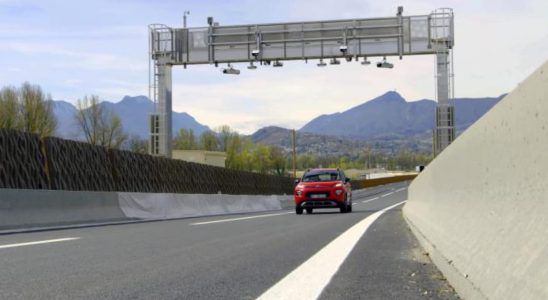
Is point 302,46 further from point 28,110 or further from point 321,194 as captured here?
point 28,110

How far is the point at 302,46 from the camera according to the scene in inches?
1446

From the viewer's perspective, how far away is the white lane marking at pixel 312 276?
5.88 m

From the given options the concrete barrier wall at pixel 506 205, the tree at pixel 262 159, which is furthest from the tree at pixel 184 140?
the concrete barrier wall at pixel 506 205

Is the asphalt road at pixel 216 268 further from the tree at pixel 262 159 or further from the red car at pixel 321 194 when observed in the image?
the tree at pixel 262 159

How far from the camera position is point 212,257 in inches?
342

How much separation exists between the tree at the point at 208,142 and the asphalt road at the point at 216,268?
134908 mm

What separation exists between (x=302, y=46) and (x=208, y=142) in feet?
365

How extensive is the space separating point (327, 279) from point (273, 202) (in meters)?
34.0

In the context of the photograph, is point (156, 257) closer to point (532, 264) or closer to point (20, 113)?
point (532, 264)

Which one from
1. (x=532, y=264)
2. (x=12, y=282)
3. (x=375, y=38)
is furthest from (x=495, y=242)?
(x=375, y=38)

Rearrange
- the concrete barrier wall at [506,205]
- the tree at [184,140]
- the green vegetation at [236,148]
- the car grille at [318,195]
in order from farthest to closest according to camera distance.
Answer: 1. the green vegetation at [236,148]
2. the tree at [184,140]
3. the car grille at [318,195]
4. the concrete barrier wall at [506,205]

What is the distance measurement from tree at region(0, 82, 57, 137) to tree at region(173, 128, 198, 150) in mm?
59737

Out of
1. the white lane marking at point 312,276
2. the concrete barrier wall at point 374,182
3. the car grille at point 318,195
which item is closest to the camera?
the white lane marking at point 312,276

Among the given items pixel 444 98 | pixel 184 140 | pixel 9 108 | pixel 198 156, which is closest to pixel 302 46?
pixel 444 98
